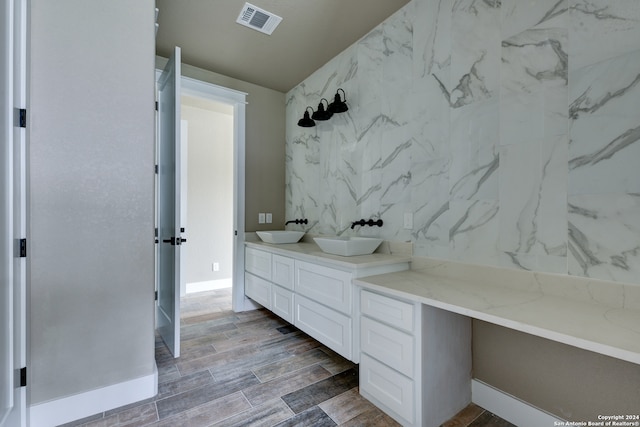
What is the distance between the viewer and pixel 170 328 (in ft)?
7.91

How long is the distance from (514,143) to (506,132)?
0.08 meters

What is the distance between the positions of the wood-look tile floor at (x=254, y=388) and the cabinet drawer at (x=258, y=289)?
0.29 meters

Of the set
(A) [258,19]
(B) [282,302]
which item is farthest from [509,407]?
(A) [258,19]

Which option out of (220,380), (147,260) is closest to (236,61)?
(147,260)

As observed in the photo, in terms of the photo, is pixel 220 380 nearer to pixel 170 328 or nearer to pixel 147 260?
pixel 170 328

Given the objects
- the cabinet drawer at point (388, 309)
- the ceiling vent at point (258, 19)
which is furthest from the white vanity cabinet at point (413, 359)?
the ceiling vent at point (258, 19)

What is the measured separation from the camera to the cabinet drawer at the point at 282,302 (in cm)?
251

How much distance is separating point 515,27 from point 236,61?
240 cm

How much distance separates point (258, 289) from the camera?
3.04 metres

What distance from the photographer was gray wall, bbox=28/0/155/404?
1.55 metres

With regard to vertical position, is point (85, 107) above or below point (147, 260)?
above

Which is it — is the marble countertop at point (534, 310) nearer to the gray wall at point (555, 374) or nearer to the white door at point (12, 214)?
the gray wall at point (555, 374)

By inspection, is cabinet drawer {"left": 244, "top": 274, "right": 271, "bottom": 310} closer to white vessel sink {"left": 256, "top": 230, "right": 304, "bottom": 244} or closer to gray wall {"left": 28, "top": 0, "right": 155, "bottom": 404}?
white vessel sink {"left": 256, "top": 230, "right": 304, "bottom": 244}

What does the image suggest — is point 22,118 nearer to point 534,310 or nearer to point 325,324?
point 325,324
